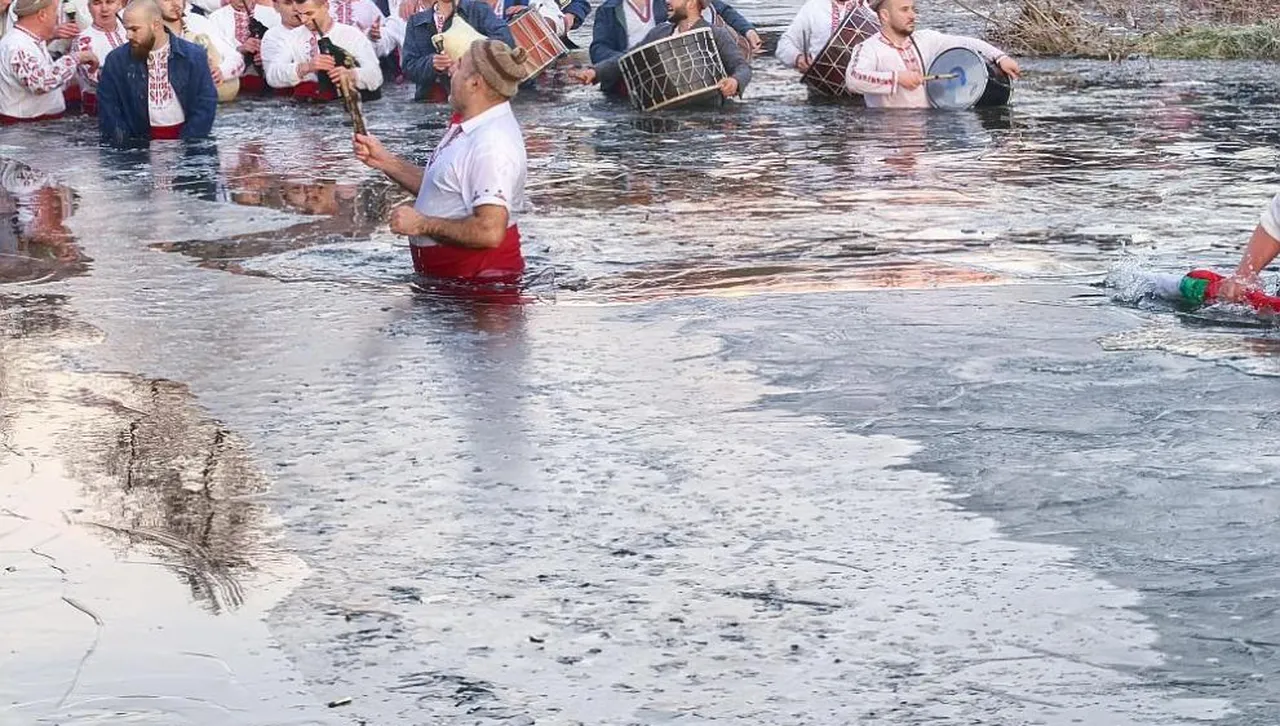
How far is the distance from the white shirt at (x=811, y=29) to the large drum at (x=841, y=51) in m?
0.62

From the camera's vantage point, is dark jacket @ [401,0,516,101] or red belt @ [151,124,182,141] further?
dark jacket @ [401,0,516,101]

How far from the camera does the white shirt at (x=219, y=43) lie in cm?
1764

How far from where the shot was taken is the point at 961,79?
626 inches

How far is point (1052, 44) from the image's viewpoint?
20.8 meters

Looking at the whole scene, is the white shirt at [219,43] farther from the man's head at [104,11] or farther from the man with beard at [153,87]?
the man with beard at [153,87]

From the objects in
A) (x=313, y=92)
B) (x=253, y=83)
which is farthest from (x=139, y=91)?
(x=253, y=83)

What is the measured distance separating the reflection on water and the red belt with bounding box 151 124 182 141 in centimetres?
130

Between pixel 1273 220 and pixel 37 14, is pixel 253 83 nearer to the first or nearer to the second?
pixel 37 14

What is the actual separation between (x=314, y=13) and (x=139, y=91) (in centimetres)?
264

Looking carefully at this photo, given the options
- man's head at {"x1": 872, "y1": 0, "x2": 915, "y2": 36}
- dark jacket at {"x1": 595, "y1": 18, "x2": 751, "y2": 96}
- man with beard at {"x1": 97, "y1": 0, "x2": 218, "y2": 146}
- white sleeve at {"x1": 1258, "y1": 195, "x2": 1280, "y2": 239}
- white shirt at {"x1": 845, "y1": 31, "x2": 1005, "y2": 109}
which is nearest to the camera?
white sleeve at {"x1": 1258, "y1": 195, "x2": 1280, "y2": 239}

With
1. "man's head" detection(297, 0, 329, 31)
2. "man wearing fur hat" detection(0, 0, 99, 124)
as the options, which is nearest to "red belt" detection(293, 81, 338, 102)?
"man's head" detection(297, 0, 329, 31)

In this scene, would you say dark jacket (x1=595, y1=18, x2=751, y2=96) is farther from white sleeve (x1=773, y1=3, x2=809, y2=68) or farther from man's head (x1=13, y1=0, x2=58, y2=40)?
man's head (x1=13, y1=0, x2=58, y2=40)

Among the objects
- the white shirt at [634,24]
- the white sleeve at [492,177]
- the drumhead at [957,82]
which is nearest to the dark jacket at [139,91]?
the white shirt at [634,24]

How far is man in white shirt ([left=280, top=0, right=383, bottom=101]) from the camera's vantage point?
57.0 ft
